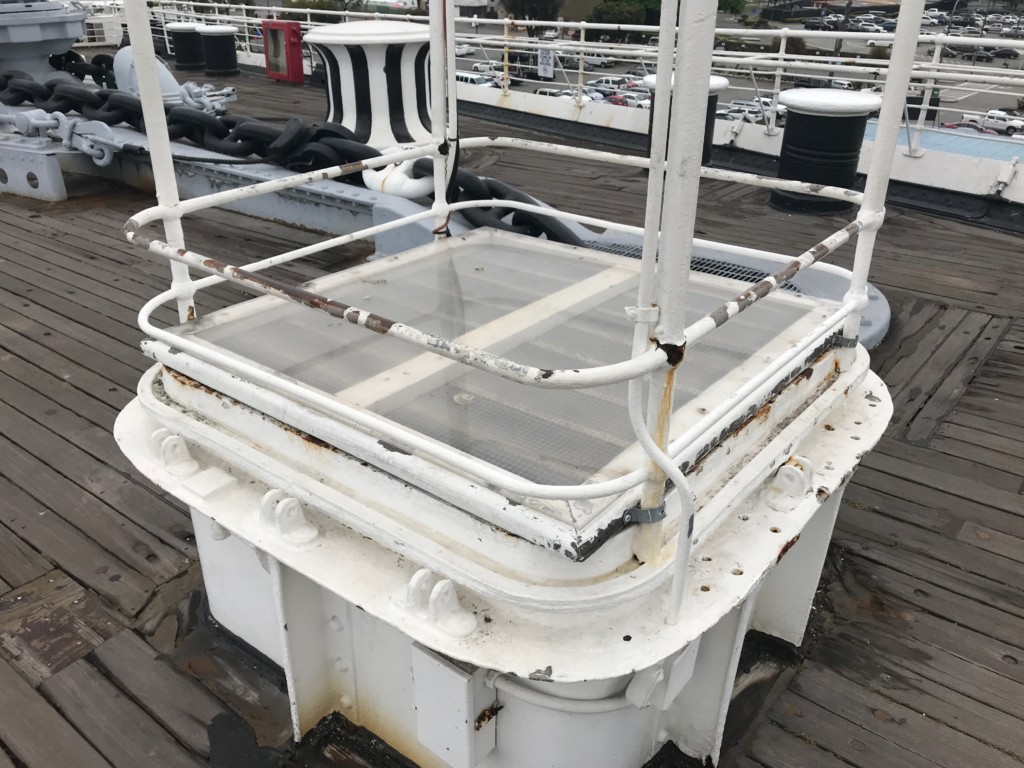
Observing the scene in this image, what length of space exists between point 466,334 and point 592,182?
4.20m

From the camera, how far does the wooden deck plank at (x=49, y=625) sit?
2016 millimetres

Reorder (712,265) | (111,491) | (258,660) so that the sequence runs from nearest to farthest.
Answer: (258,660) → (111,491) → (712,265)

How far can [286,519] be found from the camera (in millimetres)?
1529

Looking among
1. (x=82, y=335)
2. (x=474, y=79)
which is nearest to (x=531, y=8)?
(x=474, y=79)

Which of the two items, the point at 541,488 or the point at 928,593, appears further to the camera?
the point at 928,593

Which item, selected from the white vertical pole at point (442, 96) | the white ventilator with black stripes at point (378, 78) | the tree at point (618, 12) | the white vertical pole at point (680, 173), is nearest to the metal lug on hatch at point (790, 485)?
the white vertical pole at point (680, 173)

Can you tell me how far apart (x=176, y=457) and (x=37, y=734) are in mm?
706

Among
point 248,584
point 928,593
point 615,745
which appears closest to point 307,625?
point 248,584

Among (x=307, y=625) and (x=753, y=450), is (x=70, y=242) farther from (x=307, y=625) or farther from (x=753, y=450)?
(x=753, y=450)

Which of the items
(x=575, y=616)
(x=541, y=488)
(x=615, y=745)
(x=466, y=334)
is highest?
(x=541, y=488)

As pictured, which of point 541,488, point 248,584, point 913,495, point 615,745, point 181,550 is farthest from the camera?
point 913,495

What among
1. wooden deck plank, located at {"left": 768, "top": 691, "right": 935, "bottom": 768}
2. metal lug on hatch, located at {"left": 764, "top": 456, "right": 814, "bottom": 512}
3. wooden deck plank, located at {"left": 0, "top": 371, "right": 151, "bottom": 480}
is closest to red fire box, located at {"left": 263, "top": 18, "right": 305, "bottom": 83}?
wooden deck plank, located at {"left": 0, "top": 371, "right": 151, "bottom": 480}

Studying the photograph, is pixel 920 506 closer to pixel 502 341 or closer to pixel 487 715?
pixel 502 341

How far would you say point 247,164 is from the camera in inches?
193
